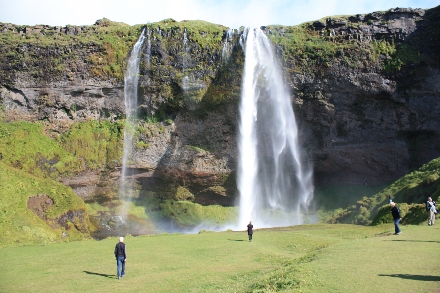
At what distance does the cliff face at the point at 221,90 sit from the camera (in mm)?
44906

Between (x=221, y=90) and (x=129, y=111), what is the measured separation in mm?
10584

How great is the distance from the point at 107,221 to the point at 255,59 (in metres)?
23.0

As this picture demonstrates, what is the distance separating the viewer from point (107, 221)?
148 ft

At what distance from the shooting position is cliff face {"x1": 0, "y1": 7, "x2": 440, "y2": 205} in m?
44.9

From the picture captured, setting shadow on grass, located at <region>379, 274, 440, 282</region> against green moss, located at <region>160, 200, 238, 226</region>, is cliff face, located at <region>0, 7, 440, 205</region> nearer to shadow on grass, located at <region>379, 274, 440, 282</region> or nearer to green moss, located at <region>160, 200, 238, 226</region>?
green moss, located at <region>160, 200, 238, 226</region>

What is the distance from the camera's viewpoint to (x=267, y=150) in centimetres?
4800

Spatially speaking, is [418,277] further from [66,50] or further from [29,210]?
[66,50]

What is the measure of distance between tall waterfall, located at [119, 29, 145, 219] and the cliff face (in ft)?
2.50

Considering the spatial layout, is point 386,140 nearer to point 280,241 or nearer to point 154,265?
point 280,241

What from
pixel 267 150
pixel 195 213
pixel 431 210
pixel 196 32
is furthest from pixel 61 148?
pixel 431 210

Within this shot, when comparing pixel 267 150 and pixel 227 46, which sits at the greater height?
pixel 227 46

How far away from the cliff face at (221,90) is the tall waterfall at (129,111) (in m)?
0.76

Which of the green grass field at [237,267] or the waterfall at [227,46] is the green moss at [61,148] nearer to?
the waterfall at [227,46]

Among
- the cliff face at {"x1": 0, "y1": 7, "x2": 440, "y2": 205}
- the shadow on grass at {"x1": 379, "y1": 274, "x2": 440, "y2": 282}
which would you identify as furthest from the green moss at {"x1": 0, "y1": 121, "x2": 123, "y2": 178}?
the shadow on grass at {"x1": 379, "y1": 274, "x2": 440, "y2": 282}
